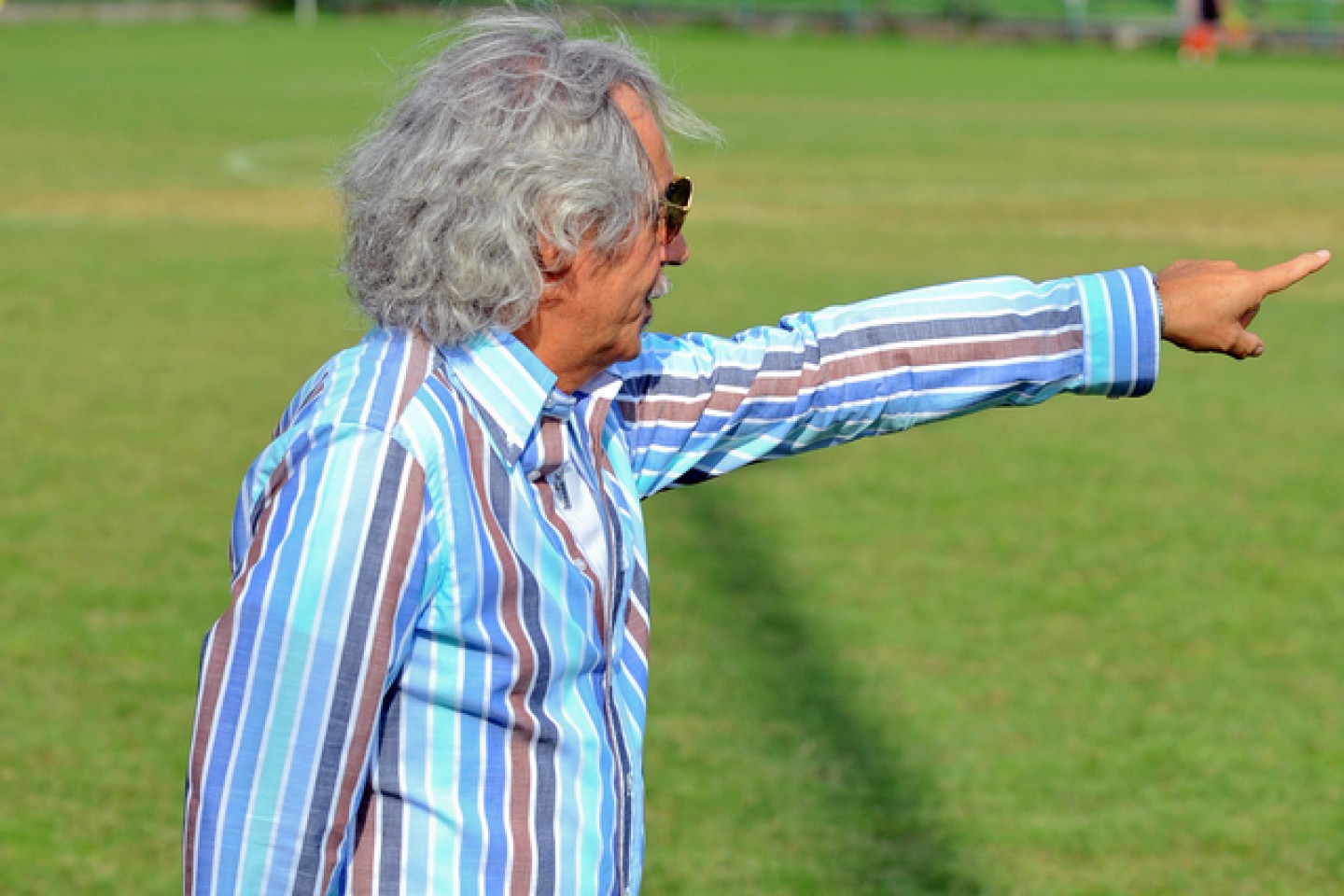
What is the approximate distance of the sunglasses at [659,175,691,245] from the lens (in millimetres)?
1954

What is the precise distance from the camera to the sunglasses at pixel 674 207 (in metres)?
1.95

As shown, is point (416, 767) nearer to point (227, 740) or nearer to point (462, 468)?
point (227, 740)

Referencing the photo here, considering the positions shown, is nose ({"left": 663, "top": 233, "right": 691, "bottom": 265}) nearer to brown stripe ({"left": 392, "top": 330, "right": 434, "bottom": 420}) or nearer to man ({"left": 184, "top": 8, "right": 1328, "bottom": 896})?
man ({"left": 184, "top": 8, "right": 1328, "bottom": 896})

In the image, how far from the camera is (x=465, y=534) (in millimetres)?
1700

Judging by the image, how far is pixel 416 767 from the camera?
69.6 inches

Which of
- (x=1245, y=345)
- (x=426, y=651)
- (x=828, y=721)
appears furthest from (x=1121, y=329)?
(x=828, y=721)

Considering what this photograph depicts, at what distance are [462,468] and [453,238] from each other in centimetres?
25

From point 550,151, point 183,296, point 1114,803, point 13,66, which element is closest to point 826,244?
point 183,296

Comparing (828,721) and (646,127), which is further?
(828,721)

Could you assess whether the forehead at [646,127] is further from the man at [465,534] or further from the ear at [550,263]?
the ear at [550,263]

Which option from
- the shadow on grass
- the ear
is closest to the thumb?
the ear

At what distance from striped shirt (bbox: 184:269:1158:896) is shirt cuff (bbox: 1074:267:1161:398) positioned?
2.00ft

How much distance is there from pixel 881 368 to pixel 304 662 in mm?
950

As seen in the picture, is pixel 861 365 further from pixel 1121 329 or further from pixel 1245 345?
pixel 1245 345
